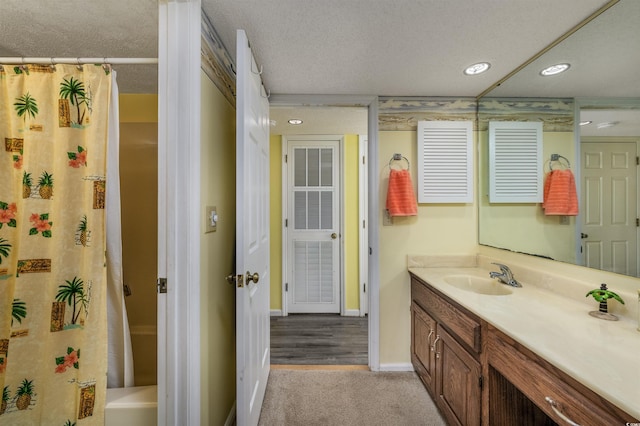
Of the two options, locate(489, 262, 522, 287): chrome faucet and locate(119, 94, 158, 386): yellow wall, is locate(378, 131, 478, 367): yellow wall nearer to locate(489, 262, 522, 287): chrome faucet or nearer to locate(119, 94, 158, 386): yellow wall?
locate(489, 262, 522, 287): chrome faucet

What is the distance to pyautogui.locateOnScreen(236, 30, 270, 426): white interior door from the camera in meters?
1.19

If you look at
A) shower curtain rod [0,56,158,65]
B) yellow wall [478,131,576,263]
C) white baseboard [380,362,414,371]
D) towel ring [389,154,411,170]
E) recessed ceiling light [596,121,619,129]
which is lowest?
white baseboard [380,362,414,371]

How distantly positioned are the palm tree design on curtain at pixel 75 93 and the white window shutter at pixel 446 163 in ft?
6.82

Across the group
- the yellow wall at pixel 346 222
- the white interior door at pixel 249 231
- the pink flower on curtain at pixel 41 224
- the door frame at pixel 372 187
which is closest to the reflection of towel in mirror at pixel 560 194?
the door frame at pixel 372 187

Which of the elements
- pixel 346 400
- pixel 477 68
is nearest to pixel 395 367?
pixel 346 400

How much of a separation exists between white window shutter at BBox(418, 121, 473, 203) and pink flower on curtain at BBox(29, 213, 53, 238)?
222cm

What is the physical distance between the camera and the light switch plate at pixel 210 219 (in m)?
1.22

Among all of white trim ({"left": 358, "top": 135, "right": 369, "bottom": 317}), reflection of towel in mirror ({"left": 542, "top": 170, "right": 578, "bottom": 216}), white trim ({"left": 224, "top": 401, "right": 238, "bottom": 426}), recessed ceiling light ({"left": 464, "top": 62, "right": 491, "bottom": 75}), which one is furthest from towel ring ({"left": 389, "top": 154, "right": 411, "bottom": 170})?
white trim ({"left": 224, "top": 401, "right": 238, "bottom": 426})

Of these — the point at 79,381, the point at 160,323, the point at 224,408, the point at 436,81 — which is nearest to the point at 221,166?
the point at 160,323

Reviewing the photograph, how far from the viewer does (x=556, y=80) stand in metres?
1.49

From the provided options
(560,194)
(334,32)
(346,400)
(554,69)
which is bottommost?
(346,400)

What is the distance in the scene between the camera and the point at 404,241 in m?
2.18

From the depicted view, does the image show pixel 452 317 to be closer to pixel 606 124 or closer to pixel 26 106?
pixel 606 124

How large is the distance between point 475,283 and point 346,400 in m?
1.19
